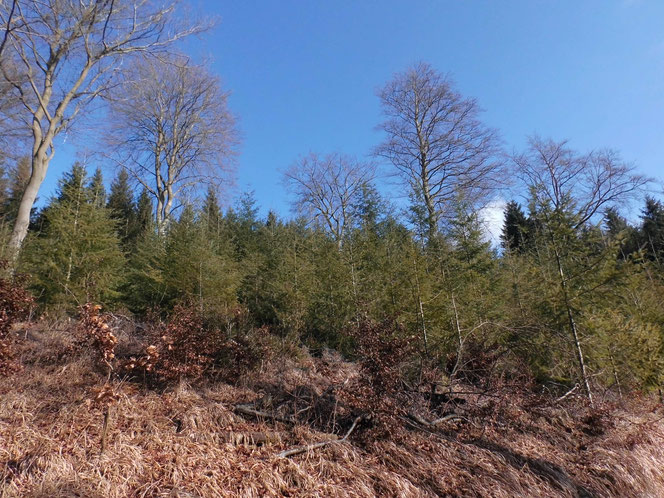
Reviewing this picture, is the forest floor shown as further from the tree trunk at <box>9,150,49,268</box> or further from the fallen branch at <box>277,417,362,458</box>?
the tree trunk at <box>9,150,49,268</box>

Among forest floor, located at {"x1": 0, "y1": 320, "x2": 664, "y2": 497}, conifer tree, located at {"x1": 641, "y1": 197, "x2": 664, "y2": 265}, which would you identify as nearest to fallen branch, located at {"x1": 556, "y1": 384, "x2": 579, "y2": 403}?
forest floor, located at {"x1": 0, "y1": 320, "x2": 664, "y2": 497}

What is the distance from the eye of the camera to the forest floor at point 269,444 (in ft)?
10.4

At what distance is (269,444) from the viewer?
4.01 m

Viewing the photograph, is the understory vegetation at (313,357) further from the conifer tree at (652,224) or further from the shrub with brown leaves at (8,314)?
the conifer tree at (652,224)

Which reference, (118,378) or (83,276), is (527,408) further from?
(83,276)

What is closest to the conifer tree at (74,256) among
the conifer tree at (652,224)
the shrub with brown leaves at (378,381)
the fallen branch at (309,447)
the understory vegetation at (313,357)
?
the understory vegetation at (313,357)

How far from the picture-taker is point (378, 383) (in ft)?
14.5

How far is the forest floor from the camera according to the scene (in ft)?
10.4

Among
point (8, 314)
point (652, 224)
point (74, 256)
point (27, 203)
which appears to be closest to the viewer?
point (8, 314)

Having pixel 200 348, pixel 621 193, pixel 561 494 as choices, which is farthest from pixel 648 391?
pixel 621 193

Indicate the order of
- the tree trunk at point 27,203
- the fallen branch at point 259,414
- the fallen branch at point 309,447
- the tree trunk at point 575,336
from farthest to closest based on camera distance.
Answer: the tree trunk at point 27,203 < the tree trunk at point 575,336 < the fallen branch at point 259,414 < the fallen branch at point 309,447

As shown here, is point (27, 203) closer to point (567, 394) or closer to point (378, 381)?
point (378, 381)

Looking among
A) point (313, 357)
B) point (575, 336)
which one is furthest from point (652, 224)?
point (313, 357)

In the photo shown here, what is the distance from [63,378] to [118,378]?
641 millimetres
